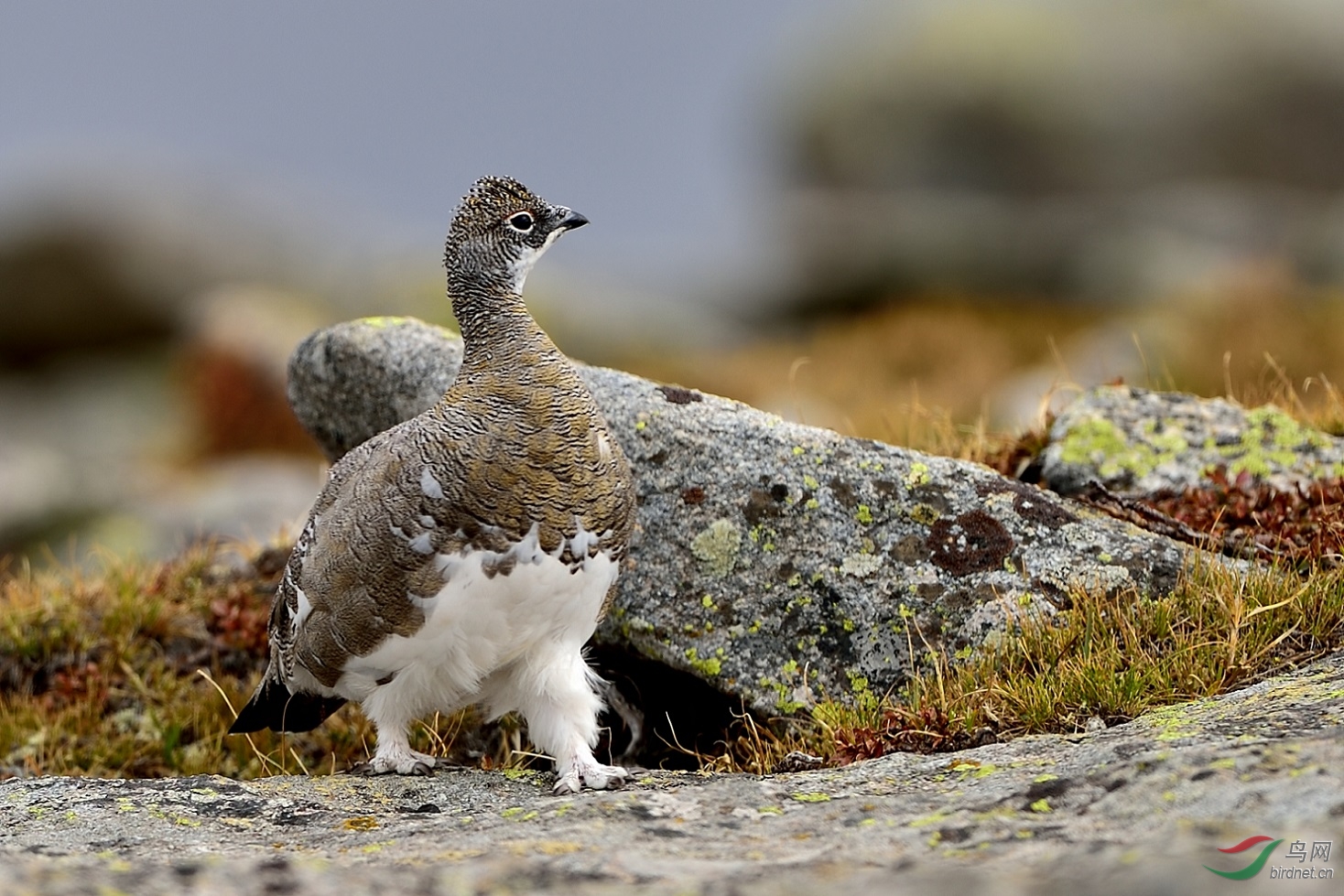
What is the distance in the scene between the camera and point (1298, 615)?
447 centimetres

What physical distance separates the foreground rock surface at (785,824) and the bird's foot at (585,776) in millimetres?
83

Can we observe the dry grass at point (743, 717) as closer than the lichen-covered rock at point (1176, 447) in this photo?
Yes

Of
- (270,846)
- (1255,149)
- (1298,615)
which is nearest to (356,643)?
(270,846)

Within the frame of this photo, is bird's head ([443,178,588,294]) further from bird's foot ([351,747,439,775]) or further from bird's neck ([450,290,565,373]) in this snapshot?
bird's foot ([351,747,439,775])

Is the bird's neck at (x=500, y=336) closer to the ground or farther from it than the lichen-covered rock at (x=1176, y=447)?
farther from it

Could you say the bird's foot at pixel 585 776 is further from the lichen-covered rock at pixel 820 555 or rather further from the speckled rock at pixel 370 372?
the speckled rock at pixel 370 372

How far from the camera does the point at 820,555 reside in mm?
5266

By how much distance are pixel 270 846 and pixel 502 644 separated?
1.12 metres

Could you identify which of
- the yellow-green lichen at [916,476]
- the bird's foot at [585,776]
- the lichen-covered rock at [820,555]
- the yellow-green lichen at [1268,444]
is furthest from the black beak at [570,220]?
the yellow-green lichen at [1268,444]

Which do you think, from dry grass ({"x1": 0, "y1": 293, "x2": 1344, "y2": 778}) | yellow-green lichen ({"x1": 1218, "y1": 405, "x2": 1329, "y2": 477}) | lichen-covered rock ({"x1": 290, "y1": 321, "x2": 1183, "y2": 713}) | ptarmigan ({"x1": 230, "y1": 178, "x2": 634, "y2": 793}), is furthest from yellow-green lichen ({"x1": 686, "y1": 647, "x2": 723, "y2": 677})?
yellow-green lichen ({"x1": 1218, "y1": 405, "x2": 1329, "y2": 477})

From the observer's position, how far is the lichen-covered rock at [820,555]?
508 centimetres

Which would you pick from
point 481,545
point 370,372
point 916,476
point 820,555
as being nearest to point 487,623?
point 481,545

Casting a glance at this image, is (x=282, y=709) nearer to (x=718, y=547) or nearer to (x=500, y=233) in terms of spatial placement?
(x=718, y=547)
